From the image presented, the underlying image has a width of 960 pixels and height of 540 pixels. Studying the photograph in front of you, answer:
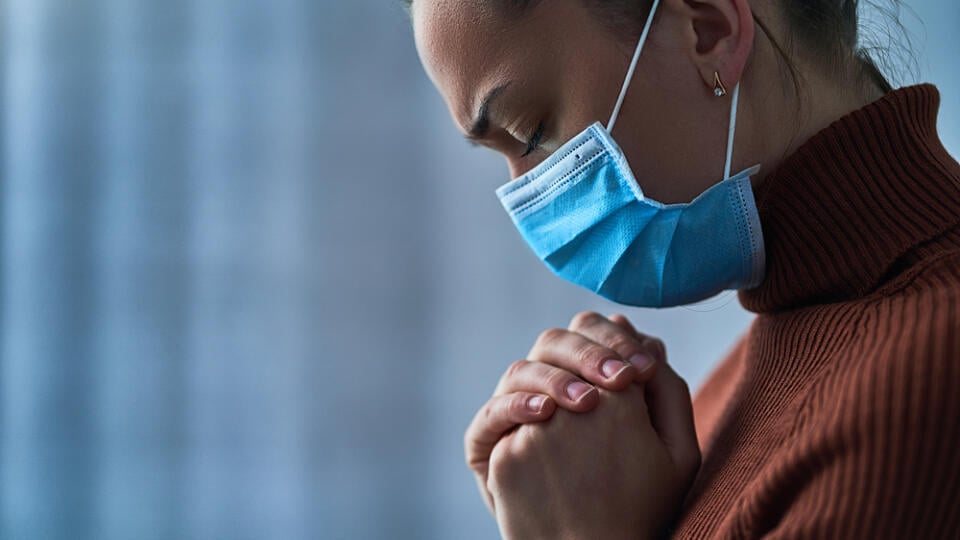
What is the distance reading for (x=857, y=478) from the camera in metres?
0.60

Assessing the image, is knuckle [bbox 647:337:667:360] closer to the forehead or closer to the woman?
the woman

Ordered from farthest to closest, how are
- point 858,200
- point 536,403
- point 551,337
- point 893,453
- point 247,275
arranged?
point 247,275
point 551,337
point 536,403
point 858,200
point 893,453

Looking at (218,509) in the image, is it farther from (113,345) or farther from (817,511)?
(817,511)

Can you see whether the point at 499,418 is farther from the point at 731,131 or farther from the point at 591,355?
the point at 731,131

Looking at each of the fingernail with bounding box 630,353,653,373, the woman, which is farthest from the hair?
the fingernail with bounding box 630,353,653,373

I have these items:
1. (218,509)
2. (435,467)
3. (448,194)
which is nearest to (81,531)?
(218,509)

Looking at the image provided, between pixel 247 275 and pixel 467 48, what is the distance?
0.78 metres

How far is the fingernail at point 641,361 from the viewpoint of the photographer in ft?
3.10

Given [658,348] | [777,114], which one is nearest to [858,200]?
[777,114]

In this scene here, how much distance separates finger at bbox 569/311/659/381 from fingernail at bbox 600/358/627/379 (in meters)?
0.03

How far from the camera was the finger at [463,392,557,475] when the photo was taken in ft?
2.95

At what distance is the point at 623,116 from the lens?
0.87 m

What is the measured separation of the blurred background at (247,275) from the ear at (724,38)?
1.67 feet

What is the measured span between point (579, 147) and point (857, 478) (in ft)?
1.39
